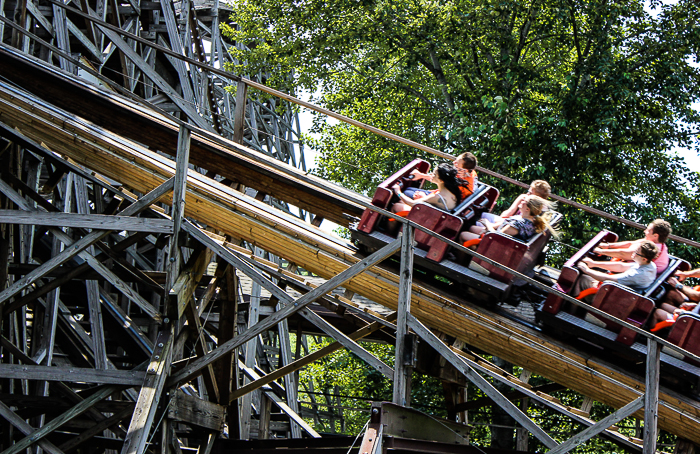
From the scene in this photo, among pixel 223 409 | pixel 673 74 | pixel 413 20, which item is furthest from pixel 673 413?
pixel 413 20

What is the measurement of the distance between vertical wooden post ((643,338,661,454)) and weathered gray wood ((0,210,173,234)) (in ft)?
12.4

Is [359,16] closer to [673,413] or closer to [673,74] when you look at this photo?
[673,74]

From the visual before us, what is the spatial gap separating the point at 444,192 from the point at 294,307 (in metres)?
2.02

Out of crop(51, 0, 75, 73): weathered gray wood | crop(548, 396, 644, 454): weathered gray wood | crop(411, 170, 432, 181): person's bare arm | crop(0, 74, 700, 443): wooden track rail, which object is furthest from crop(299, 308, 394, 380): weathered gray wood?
crop(51, 0, 75, 73): weathered gray wood

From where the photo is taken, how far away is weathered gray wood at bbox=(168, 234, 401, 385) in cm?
575

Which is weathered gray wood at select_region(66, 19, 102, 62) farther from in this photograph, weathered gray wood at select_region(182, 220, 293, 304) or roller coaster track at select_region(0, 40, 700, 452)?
weathered gray wood at select_region(182, 220, 293, 304)

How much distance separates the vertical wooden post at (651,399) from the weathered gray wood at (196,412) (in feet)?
11.9

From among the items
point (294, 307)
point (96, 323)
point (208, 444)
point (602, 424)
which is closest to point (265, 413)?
point (208, 444)

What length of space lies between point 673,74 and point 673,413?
857 cm

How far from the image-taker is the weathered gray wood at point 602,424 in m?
5.18

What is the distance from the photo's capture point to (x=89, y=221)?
240 inches

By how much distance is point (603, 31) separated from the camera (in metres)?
13.2

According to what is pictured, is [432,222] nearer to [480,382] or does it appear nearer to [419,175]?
[419,175]

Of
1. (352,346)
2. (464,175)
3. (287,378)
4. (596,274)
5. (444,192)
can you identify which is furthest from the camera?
(287,378)
